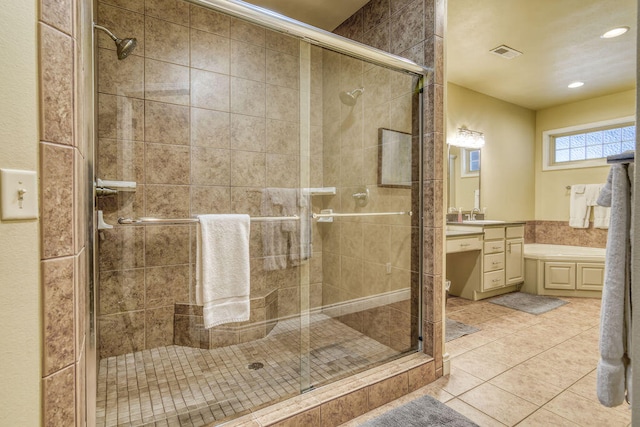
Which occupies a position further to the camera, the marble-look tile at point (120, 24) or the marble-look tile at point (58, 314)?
the marble-look tile at point (120, 24)

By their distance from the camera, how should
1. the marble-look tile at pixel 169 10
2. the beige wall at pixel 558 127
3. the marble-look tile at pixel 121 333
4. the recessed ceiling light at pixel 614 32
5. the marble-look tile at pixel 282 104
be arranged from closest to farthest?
the marble-look tile at pixel 121 333 < the marble-look tile at pixel 169 10 < the marble-look tile at pixel 282 104 < the recessed ceiling light at pixel 614 32 < the beige wall at pixel 558 127

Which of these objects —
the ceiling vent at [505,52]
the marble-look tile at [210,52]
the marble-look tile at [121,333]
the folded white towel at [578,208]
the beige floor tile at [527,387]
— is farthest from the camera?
the folded white towel at [578,208]

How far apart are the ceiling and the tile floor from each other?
6.83 ft

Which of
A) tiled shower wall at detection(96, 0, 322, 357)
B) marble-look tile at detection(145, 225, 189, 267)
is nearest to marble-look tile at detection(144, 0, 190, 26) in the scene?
tiled shower wall at detection(96, 0, 322, 357)

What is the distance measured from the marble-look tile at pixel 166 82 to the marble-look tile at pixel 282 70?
1.97 feet

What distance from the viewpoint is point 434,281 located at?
1889mm

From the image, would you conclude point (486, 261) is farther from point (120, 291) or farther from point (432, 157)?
point (120, 291)

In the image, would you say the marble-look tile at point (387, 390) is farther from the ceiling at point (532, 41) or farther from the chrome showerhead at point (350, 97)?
the ceiling at point (532, 41)

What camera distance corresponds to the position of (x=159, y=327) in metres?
2.13

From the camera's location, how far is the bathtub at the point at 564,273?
3562 mm

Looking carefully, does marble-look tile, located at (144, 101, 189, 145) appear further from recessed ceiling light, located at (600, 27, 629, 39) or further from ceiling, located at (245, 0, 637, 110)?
recessed ceiling light, located at (600, 27, 629, 39)

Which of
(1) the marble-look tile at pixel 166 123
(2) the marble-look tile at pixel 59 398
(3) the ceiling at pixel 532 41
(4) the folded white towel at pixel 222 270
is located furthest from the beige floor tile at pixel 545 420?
(1) the marble-look tile at pixel 166 123

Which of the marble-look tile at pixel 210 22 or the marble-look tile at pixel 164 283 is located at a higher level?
the marble-look tile at pixel 210 22

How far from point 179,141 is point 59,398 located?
1740 millimetres
